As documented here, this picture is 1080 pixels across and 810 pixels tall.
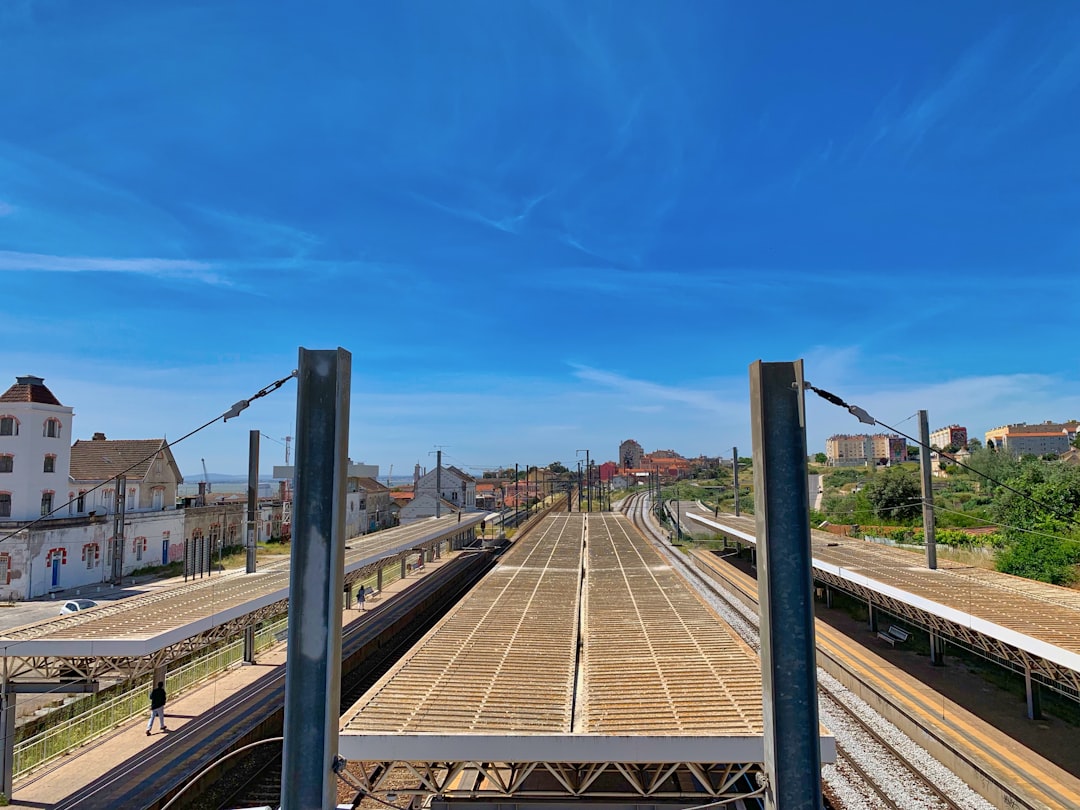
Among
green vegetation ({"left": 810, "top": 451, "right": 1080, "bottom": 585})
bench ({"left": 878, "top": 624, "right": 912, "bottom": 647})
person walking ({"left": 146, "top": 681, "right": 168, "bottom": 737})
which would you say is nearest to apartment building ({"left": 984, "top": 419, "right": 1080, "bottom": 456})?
green vegetation ({"left": 810, "top": 451, "right": 1080, "bottom": 585})

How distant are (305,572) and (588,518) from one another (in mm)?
46074

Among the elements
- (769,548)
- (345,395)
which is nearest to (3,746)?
(345,395)

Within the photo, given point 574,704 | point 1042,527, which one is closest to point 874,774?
point 574,704

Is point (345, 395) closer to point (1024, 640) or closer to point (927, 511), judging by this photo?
point (1024, 640)

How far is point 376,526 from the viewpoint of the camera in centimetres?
6150

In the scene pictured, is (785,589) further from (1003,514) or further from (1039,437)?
(1039,437)

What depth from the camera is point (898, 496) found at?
45.2 meters

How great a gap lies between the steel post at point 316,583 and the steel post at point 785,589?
385 cm

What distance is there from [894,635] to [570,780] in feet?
46.8

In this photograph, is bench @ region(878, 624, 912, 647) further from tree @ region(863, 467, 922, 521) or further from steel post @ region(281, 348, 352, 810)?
tree @ region(863, 467, 922, 521)

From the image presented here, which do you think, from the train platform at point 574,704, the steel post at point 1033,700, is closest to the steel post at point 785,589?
the train platform at point 574,704

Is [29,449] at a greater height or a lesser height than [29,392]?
lesser

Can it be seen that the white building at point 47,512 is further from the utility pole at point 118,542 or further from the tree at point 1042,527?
the tree at point 1042,527

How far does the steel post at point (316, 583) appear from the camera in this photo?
5.46 m
